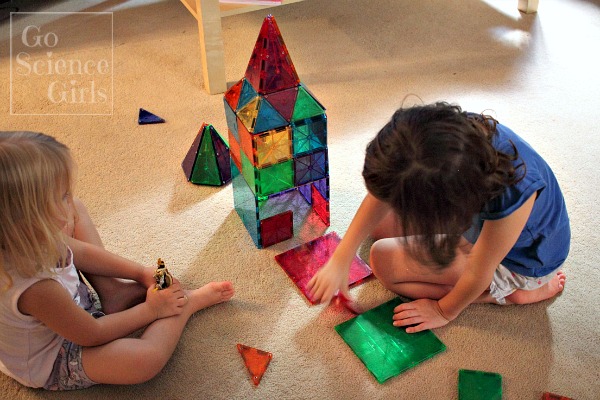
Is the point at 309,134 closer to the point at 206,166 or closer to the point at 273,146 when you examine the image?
the point at 273,146

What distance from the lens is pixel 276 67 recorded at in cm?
125

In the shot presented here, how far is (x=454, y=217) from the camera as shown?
0.94 metres

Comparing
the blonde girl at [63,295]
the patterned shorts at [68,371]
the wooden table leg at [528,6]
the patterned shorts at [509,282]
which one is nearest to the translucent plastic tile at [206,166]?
the blonde girl at [63,295]

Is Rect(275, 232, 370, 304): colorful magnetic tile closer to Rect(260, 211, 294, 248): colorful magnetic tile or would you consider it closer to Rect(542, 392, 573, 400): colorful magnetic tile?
Rect(260, 211, 294, 248): colorful magnetic tile

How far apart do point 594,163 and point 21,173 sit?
4.26 feet

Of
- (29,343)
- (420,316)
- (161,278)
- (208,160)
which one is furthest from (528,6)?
(29,343)

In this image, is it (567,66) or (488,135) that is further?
(567,66)

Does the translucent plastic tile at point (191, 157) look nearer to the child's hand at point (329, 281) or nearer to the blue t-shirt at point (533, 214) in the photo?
the child's hand at point (329, 281)

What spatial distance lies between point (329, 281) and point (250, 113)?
1.17 ft

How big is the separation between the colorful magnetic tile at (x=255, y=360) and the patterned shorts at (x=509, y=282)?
1.42 feet

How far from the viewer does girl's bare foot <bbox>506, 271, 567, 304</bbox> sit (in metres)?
1.26

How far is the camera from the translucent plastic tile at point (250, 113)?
50.0 inches

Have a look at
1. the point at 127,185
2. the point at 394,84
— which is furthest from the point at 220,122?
the point at 394,84

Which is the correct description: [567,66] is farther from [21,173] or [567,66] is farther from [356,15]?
[21,173]
